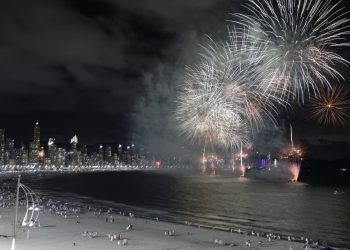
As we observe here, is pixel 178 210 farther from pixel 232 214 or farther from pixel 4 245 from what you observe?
pixel 4 245

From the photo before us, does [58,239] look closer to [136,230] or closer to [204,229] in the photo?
[136,230]

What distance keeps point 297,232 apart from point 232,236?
46.0ft

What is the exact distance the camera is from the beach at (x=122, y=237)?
133 ft

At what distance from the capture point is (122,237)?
4559 cm

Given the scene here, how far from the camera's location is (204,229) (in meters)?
53.8

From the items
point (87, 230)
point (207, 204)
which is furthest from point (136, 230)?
point (207, 204)

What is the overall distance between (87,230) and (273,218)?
34.5 m

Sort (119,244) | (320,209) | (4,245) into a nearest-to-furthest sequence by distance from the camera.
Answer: (4,245), (119,244), (320,209)

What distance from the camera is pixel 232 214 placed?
76250mm

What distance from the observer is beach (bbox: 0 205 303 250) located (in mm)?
40594

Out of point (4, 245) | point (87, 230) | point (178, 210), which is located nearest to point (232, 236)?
point (87, 230)

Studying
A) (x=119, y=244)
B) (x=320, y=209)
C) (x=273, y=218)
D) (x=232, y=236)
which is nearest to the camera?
(x=119, y=244)

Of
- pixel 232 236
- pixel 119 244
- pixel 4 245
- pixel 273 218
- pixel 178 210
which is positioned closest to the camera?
pixel 4 245

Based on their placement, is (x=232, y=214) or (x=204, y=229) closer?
(x=204, y=229)
